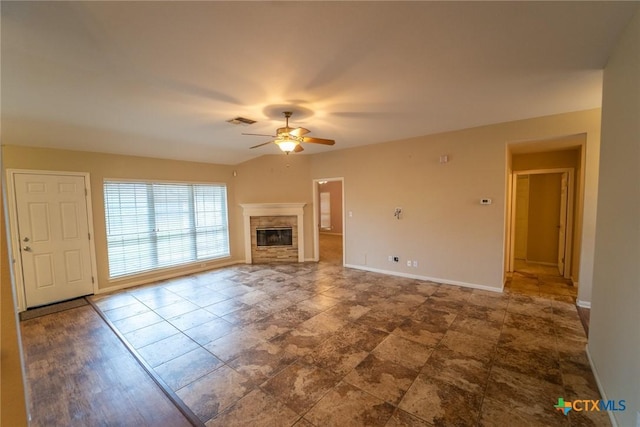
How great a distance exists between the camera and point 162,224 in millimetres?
5406

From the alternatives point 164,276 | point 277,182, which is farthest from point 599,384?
point 164,276

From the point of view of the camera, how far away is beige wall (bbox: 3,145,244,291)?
392cm

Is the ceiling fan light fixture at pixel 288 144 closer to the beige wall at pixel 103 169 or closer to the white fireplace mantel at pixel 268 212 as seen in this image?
the white fireplace mantel at pixel 268 212

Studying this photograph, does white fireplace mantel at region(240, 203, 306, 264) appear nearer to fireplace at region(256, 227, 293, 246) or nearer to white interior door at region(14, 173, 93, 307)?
fireplace at region(256, 227, 293, 246)

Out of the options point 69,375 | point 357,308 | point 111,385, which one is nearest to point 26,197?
point 69,375

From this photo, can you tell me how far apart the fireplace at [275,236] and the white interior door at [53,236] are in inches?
130

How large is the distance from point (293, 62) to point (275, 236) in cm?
504

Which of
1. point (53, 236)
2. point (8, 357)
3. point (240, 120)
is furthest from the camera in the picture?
point (53, 236)

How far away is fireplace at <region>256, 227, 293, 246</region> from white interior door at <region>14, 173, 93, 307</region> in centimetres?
331

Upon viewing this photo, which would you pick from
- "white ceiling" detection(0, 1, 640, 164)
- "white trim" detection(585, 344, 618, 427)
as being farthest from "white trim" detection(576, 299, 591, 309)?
"white ceiling" detection(0, 1, 640, 164)

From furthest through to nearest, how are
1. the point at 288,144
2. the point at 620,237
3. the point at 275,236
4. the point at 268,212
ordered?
the point at 275,236 → the point at 268,212 → the point at 288,144 → the point at 620,237

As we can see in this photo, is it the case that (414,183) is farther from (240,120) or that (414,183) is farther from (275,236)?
(275,236)

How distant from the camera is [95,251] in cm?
454

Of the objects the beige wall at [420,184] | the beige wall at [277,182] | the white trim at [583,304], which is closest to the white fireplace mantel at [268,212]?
the beige wall at [277,182]
